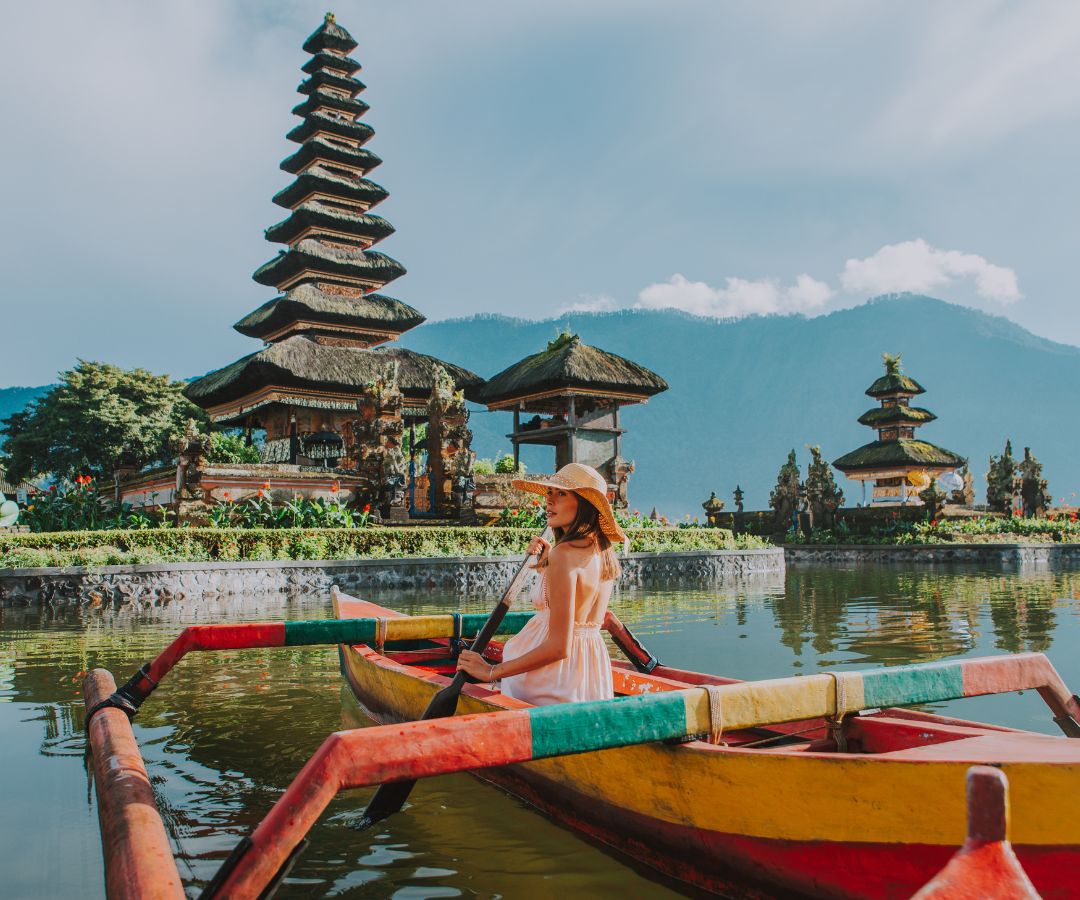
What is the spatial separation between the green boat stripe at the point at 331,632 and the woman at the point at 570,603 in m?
2.13

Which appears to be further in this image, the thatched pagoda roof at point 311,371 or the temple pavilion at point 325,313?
the temple pavilion at point 325,313

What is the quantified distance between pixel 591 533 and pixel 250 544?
51.3 ft

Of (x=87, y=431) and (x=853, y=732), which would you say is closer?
(x=853, y=732)

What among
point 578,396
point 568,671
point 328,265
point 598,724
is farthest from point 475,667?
point 328,265

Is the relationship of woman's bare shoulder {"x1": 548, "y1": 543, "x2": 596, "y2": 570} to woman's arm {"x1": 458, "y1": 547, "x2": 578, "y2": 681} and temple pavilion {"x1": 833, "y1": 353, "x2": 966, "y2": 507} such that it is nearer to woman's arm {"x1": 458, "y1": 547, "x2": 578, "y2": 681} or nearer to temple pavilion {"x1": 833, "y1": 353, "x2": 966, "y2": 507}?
woman's arm {"x1": 458, "y1": 547, "x2": 578, "y2": 681}

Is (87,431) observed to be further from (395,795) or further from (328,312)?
(395,795)

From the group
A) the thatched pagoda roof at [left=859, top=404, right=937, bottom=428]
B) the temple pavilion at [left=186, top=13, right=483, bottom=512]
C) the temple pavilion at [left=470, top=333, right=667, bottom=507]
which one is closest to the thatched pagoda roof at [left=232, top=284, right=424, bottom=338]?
the temple pavilion at [left=186, top=13, right=483, bottom=512]

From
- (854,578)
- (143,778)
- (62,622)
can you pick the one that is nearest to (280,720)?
(143,778)

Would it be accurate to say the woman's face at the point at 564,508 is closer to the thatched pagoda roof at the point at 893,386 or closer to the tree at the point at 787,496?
the tree at the point at 787,496

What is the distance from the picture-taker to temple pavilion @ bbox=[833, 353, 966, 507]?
46031 millimetres

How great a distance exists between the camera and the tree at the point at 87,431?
36.5m

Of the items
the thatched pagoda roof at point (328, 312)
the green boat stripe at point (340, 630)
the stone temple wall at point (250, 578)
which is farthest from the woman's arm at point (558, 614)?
the thatched pagoda roof at point (328, 312)

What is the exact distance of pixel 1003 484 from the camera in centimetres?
3947

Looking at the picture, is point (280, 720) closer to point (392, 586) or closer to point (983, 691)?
point (983, 691)
